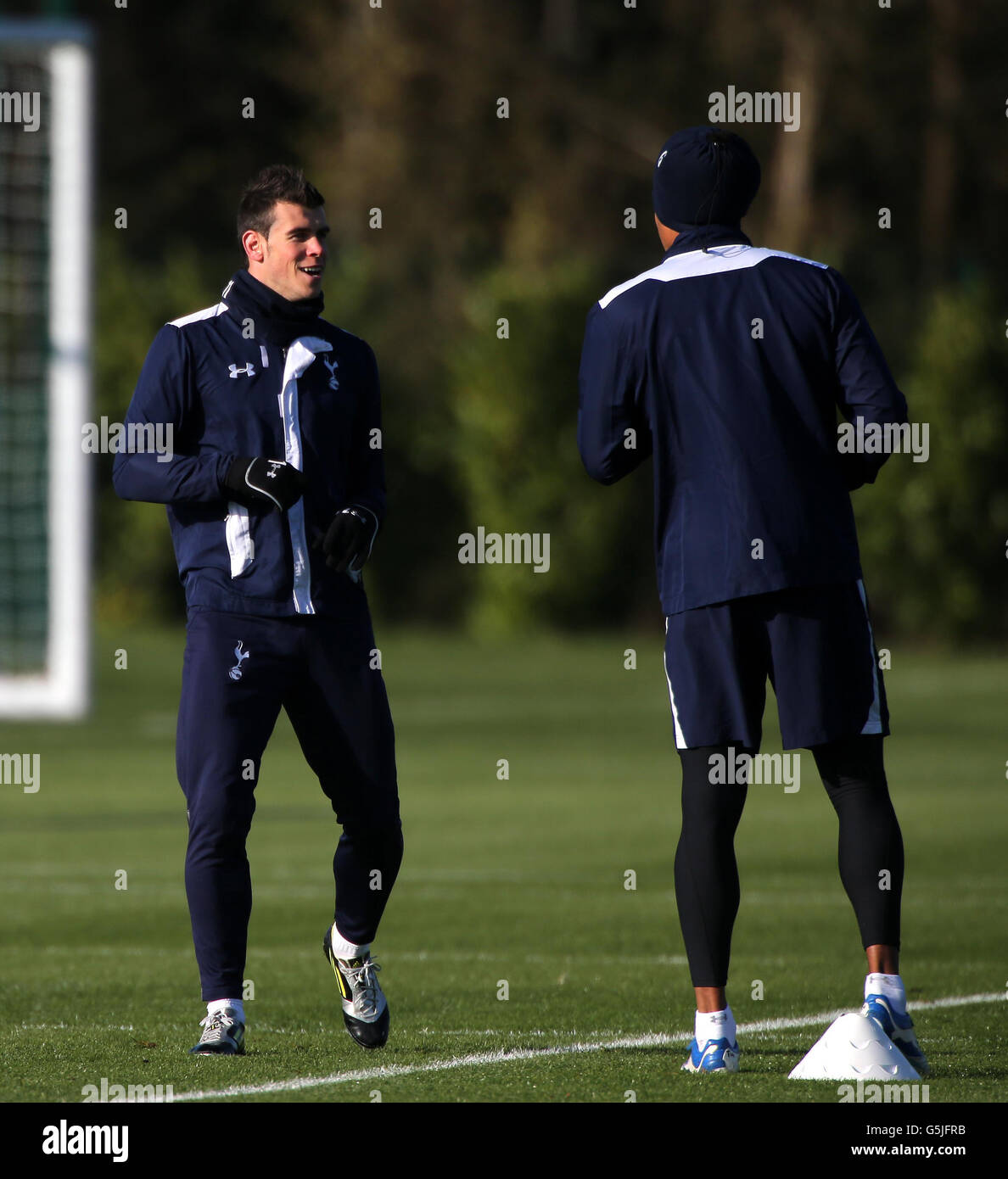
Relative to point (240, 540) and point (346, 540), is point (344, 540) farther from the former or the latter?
point (240, 540)

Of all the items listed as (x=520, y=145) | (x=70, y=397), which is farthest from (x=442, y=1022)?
(x=520, y=145)

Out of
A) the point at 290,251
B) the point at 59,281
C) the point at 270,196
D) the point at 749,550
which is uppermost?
the point at 59,281

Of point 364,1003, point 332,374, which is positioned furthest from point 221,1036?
point 332,374

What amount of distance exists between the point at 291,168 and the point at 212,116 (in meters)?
41.4

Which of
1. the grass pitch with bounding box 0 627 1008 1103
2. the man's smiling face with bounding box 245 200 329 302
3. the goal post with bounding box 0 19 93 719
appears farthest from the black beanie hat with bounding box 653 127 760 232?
the goal post with bounding box 0 19 93 719

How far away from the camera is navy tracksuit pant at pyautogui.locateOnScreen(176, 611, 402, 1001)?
6203 millimetres

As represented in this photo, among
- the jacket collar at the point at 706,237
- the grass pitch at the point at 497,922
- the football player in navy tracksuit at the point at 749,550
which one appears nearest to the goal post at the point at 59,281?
the grass pitch at the point at 497,922

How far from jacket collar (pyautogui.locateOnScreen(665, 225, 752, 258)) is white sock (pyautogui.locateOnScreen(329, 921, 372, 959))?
2.11 m

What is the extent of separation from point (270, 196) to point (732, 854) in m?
2.17

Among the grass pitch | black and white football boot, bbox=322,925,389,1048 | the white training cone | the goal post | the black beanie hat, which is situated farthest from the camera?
the goal post

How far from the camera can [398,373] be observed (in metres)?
31.3

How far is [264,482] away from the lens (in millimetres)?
6098

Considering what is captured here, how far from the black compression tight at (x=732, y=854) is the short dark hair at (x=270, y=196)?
1848 mm

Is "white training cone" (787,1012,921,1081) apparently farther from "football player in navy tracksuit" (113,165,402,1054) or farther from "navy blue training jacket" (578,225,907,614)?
"football player in navy tracksuit" (113,165,402,1054)
